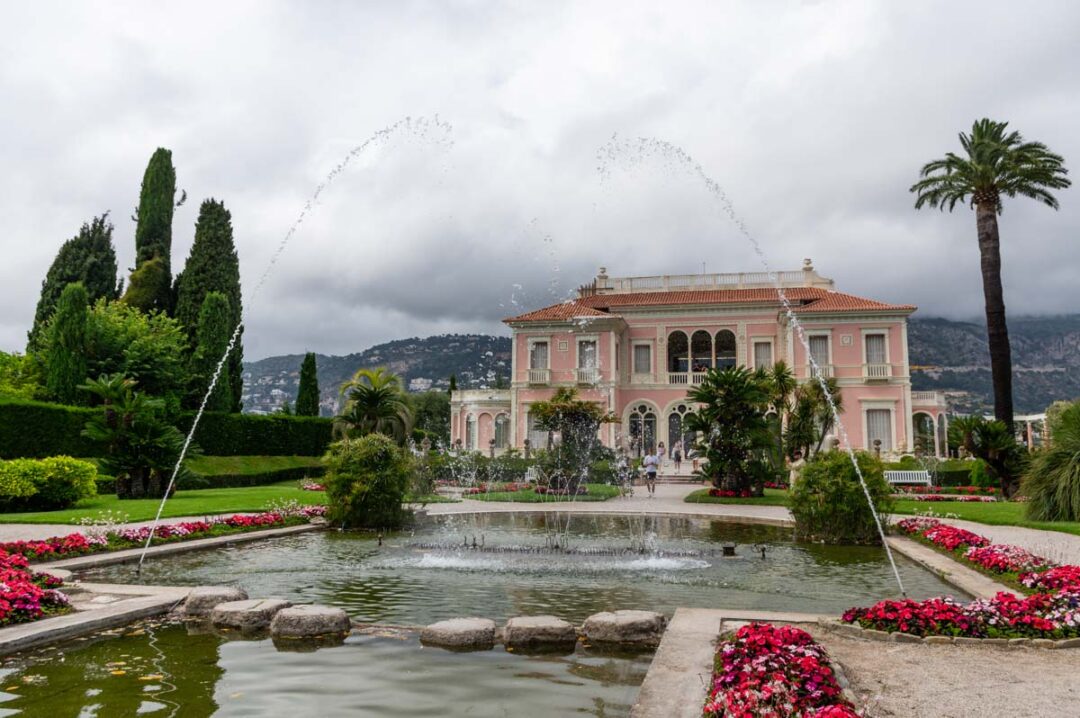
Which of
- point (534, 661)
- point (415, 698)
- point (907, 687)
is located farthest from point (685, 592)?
point (415, 698)

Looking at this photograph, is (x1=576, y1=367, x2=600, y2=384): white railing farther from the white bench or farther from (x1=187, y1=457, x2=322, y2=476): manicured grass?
the white bench

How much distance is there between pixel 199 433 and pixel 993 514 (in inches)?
1040

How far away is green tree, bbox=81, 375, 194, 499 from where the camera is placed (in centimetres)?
1753

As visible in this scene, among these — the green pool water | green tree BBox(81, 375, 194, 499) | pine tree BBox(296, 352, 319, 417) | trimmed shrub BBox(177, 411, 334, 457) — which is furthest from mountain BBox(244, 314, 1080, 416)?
the green pool water

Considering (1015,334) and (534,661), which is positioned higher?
(1015,334)

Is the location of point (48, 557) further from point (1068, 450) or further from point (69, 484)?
point (1068, 450)

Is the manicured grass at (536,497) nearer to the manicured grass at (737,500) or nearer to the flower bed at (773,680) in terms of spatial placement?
the manicured grass at (737,500)

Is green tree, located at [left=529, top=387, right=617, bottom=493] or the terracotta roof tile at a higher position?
the terracotta roof tile

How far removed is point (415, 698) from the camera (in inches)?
163

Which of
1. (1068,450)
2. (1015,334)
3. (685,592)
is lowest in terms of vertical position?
(685,592)

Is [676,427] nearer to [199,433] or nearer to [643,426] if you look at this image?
[643,426]

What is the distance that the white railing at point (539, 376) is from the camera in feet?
130

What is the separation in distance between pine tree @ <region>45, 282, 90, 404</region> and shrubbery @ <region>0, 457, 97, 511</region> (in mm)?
12452

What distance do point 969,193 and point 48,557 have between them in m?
29.0
